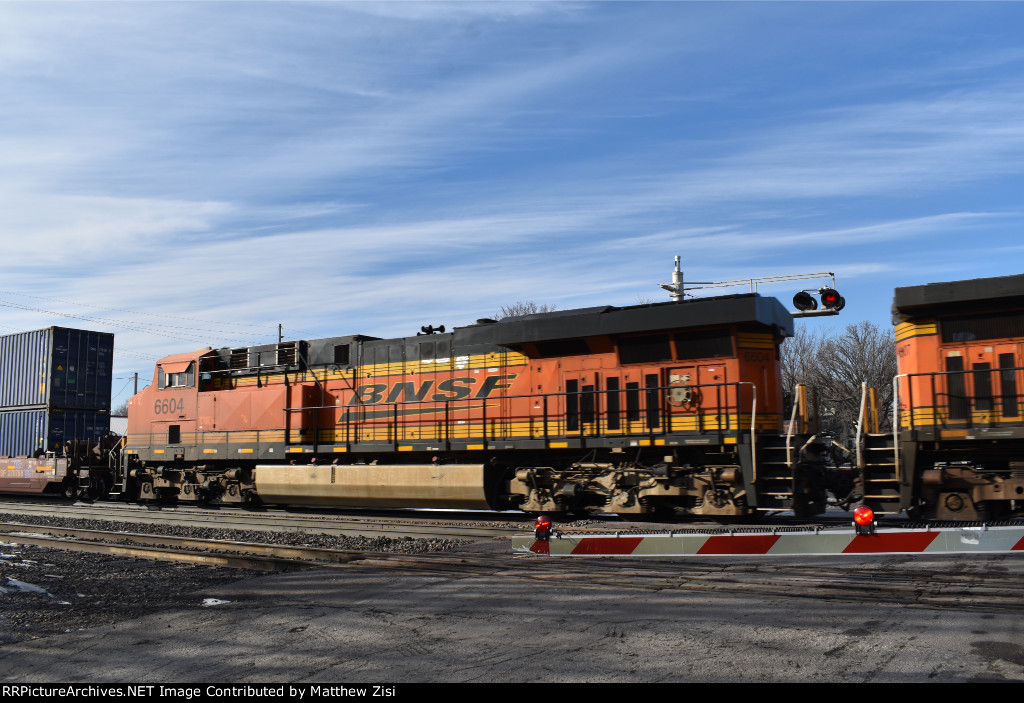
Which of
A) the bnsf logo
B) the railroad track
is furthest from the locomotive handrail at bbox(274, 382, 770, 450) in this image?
the railroad track

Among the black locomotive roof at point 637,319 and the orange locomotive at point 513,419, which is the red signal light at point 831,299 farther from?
the orange locomotive at point 513,419

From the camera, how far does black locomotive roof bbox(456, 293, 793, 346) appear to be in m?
12.7

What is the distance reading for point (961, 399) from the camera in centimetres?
1168

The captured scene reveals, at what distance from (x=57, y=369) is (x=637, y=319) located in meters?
20.2

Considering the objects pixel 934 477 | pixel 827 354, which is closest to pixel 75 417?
pixel 934 477

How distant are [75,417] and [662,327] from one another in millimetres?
20750

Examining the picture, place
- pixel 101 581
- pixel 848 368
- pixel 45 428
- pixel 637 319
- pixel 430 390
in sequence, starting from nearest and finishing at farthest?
pixel 101 581 < pixel 637 319 < pixel 430 390 < pixel 45 428 < pixel 848 368

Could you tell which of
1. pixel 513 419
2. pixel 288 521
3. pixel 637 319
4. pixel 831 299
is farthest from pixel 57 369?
pixel 831 299

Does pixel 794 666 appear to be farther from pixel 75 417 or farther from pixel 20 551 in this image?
pixel 75 417

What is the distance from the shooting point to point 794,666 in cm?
471

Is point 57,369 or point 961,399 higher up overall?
point 57,369

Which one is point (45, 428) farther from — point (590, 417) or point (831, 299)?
point (831, 299)

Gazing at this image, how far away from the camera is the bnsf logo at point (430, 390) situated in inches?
604

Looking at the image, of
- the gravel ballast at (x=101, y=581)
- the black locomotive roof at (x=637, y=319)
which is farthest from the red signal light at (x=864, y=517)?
the black locomotive roof at (x=637, y=319)
